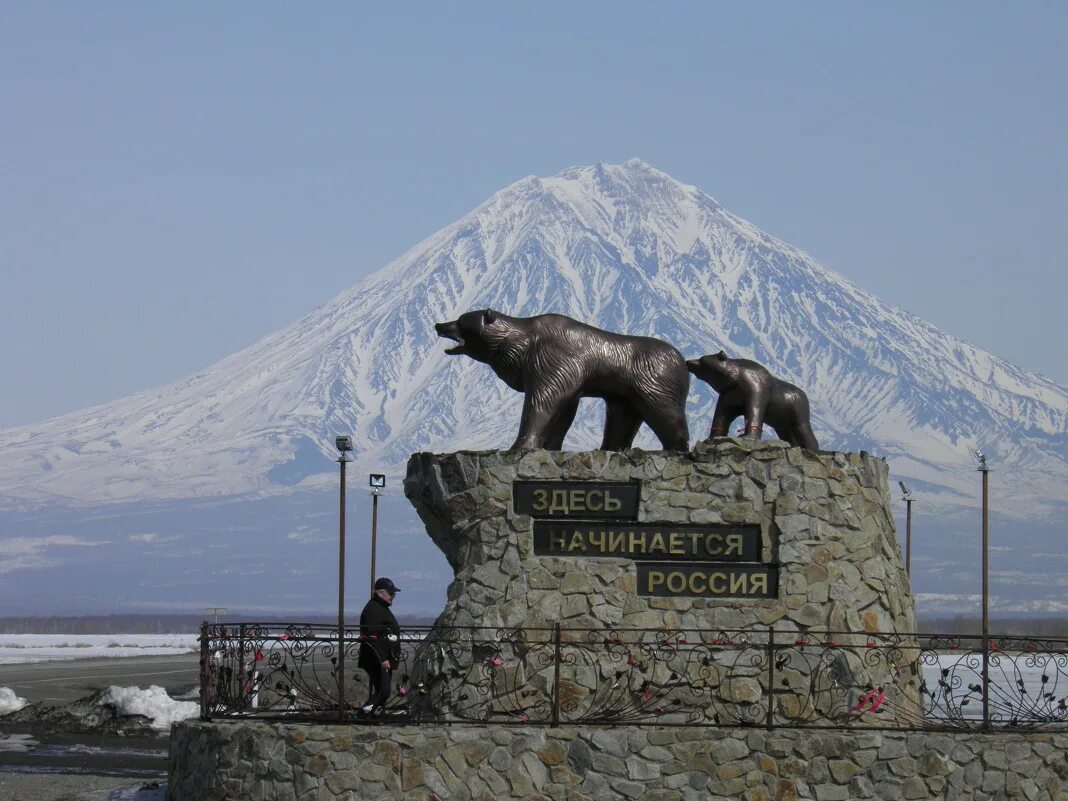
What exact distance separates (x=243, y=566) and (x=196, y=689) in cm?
15135

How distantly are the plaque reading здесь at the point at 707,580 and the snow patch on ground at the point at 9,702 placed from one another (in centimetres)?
1825

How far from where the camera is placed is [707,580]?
58.7ft

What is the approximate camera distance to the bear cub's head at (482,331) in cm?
1969

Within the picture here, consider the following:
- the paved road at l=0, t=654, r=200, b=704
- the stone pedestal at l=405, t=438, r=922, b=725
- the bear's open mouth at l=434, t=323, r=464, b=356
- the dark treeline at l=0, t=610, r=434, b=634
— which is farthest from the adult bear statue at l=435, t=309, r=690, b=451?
the dark treeline at l=0, t=610, r=434, b=634

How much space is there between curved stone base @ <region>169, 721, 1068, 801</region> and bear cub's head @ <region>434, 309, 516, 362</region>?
184 inches

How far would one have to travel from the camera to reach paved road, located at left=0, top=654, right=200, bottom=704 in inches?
1495

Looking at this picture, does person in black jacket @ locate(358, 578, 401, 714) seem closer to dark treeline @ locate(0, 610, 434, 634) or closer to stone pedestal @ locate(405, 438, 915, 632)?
stone pedestal @ locate(405, 438, 915, 632)

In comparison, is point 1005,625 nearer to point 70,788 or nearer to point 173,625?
point 173,625

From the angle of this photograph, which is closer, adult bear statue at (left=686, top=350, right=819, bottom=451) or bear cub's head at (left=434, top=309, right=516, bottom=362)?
bear cub's head at (left=434, top=309, right=516, bottom=362)

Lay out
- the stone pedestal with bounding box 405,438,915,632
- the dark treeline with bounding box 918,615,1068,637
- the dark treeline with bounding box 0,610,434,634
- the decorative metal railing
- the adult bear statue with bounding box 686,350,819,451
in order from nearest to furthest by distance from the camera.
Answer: the decorative metal railing, the stone pedestal with bounding box 405,438,915,632, the adult bear statue with bounding box 686,350,819,451, the dark treeline with bounding box 918,615,1068,637, the dark treeline with bounding box 0,610,434,634

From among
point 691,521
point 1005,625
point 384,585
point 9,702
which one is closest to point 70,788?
point 384,585

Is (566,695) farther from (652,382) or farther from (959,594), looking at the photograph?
(959,594)

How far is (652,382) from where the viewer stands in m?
19.5

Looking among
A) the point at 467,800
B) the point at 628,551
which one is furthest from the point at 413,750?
the point at 628,551
